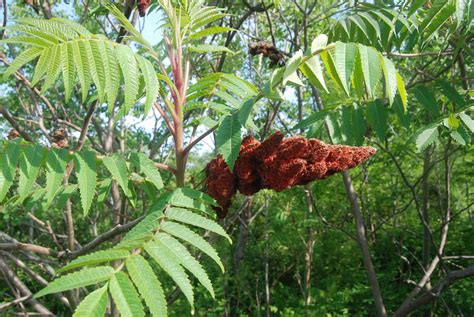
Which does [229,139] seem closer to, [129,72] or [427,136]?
[129,72]

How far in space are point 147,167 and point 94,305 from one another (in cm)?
79

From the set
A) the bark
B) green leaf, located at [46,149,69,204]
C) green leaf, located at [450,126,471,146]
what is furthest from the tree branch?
green leaf, located at [46,149,69,204]

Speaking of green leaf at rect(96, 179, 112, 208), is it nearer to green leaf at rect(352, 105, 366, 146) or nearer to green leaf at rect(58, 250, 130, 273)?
green leaf at rect(58, 250, 130, 273)

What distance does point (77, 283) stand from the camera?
3.60 ft

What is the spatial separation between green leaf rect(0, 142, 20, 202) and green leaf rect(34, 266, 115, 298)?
→ 2.28ft

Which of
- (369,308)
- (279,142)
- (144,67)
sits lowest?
(369,308)

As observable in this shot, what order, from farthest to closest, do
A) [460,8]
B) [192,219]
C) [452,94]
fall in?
[452,94]
[460,8]
[192,219]

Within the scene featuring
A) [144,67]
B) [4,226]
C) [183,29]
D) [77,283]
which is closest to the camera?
[77,283]

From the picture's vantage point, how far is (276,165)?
5.63 ft

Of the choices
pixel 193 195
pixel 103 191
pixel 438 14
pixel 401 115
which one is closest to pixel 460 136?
pixel 401 115

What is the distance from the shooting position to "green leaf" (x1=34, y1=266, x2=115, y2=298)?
3.46 feet

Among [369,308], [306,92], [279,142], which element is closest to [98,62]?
[279,142]

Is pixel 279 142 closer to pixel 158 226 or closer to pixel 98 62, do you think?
pixel 158 226

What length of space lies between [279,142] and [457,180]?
19.4ft
